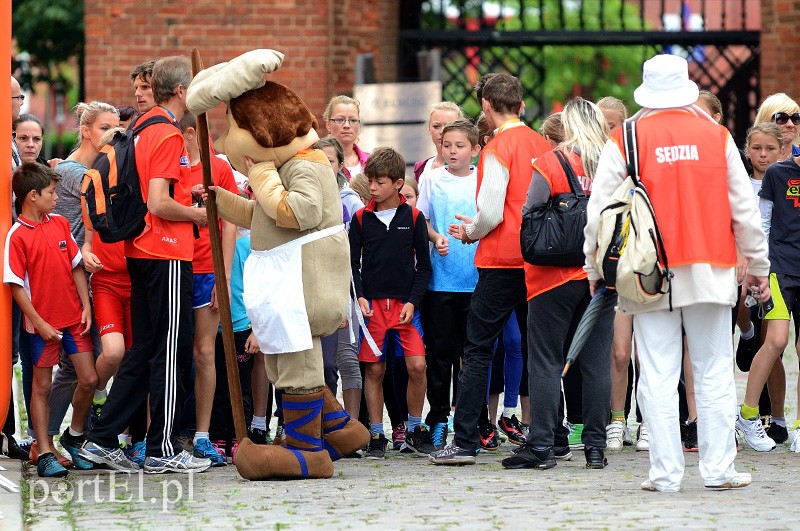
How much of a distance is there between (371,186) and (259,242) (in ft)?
→ 4.26

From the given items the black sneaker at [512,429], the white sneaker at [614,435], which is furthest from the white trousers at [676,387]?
the black sneaker at [512,429]

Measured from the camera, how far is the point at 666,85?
639cm

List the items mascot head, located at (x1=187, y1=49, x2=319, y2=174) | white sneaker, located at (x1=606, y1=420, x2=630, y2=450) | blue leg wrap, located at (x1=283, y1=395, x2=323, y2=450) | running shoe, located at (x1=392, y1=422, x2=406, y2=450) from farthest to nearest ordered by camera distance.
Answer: running shoe, located at (x1=392, y1=422, x2=406, y2=450) → white sneaker, located at (x1=606, y1=420, x2=630, y2=450) → blue leg wrap, located at (x1=283, y1=395, x2=323, y2=450) → mascot head, located at (x1=187, y1=49, x2=319, y2=174)

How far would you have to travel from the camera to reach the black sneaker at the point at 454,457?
24.3 feet

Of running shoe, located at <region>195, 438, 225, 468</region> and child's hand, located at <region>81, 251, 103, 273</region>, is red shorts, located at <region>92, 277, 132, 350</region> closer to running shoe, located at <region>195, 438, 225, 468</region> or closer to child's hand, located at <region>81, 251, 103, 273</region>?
child's hand, located at <region>81, 251, 103, 273</region>

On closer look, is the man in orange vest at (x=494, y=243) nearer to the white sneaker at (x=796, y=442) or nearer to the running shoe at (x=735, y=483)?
the running shoe at (x=735, y=483)

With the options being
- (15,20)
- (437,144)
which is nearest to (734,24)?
(15,20)

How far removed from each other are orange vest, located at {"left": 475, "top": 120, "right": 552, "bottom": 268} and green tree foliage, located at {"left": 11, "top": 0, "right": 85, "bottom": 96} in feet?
46.9

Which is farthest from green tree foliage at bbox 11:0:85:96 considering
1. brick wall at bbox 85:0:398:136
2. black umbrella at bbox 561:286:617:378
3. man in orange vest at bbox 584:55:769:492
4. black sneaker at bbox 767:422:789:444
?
man in orange vest at bbox 584:55:769:492

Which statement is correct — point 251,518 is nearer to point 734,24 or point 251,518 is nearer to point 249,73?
point 249,73

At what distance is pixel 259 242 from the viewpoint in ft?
22.5

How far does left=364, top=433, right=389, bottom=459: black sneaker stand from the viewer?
7.92 metres

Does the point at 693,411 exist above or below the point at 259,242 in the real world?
below

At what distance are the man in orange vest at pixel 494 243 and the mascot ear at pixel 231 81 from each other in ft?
4.42
